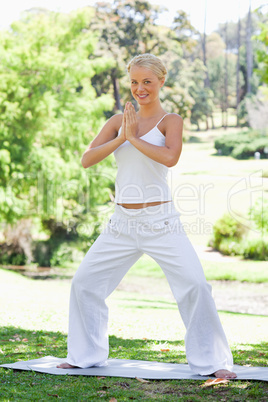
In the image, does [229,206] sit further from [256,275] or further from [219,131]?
[256,275]

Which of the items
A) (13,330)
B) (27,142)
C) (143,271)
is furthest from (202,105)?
(13,330)

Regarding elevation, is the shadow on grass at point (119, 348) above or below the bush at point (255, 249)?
above

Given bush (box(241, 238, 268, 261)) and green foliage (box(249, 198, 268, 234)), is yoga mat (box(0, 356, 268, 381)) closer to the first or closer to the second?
green foliage (box(249, 198, 268, 234))

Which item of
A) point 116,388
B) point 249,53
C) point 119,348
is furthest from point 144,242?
point 249,53

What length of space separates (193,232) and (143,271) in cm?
471

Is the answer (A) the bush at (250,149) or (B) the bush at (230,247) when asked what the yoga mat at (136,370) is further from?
(A) the bush at (250,149)

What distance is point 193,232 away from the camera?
23812 millimetres

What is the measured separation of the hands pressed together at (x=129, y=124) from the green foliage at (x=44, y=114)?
488 inches

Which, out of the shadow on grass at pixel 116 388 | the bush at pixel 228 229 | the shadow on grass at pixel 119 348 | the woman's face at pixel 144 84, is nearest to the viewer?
the shadow on grass at pixel 116 388

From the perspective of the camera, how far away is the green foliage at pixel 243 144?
25891 millimetres

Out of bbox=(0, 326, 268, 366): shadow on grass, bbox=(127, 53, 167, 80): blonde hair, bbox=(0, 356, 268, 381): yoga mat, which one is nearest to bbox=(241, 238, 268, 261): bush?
bbox=(0, 326, 268, 366): shadow on grass

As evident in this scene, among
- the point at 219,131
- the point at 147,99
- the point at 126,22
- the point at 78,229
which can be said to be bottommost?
the point at 78,229

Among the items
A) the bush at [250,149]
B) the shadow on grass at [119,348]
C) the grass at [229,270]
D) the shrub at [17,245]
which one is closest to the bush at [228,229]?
the grass at [229,270]

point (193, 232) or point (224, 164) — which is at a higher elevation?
point (224, 164)
